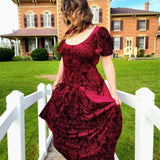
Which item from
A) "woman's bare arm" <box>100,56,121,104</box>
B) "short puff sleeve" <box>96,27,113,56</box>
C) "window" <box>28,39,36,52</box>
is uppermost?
"window" <box>28,39,36,52</box>

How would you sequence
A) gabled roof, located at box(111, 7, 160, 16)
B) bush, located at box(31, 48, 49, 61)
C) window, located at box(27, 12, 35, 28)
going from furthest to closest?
1. window, located at box(27, 12, 35, 28)
2. gabled roof, located at box(111, 7, 160, 16)
3. bush, located at box(31, 48, 49, 61)

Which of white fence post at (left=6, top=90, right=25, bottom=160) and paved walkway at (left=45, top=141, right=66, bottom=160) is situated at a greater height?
white fence post at (left=6, top=90, right=25, bottom=160)

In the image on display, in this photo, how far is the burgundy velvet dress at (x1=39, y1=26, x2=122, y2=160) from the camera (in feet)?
5.27

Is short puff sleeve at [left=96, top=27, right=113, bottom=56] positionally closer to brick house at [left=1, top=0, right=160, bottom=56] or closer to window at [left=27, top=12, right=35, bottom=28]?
brick house at [left=1, top=0, right=160, bottom=56]

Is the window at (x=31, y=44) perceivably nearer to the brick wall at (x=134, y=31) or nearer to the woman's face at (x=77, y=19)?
the brick wall at (x=134, y=31)

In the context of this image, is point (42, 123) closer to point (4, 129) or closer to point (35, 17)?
point (4, 129)

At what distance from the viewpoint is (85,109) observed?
1.66 metres

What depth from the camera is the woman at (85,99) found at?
161 centimetres

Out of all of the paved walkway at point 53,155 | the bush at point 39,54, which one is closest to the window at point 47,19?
the bush at point 39,54

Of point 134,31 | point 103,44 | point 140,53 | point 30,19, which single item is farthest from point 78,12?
point 30,19

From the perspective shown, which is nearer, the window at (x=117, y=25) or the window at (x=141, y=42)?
the window at (x=117, y=25)

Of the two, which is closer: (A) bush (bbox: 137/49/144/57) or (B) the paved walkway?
(B) the paved walkway

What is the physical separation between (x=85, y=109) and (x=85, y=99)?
3.6 inches

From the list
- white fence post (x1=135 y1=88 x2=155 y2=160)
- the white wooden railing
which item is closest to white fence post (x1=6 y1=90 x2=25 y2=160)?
the white wooden railing
